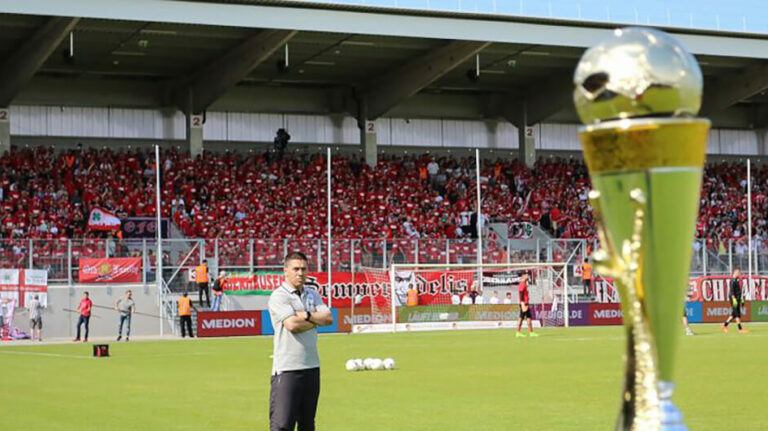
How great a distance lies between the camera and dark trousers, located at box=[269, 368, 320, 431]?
998cm

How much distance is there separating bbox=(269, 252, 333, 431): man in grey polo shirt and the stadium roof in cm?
3411

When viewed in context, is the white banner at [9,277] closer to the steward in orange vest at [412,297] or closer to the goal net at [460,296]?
the goal net at [460,296]

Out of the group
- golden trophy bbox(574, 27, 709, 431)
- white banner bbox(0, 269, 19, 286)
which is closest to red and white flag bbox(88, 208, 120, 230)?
white banner bbox(0, 269, 19, 286)

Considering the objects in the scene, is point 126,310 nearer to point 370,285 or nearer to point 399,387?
point 370,285

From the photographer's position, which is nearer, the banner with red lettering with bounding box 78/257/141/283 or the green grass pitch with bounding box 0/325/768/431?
the green grass pitch with bounding box 0/325/768/431

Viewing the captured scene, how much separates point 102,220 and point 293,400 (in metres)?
38.7

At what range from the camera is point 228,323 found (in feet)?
145

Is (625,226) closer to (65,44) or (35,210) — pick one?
(35,210)

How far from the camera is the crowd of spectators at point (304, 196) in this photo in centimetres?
4878

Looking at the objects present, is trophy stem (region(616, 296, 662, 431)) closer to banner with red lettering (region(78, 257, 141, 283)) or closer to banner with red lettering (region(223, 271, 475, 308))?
banner with red lettering (region(78, 257, 141, 283))

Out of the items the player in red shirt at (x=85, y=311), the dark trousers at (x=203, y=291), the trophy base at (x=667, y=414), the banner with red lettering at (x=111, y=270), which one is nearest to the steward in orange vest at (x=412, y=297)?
the dark trousers at (x=203, y=291)

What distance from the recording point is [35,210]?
155 ft

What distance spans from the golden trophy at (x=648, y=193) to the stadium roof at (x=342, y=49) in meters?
41.4

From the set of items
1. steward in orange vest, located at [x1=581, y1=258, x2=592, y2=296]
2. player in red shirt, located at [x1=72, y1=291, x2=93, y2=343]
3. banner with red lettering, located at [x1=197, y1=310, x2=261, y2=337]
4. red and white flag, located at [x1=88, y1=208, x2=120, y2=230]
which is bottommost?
banner with red lettering, located at [x1=197, y1=310, x2=261, y2=337]
